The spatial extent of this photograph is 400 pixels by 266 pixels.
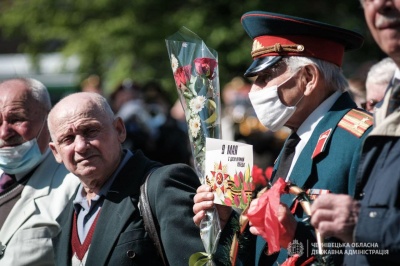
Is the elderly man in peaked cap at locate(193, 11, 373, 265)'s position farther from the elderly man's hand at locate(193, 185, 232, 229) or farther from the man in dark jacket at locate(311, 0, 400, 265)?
the man in dark jacket at locate(311, 0, 400, 265)

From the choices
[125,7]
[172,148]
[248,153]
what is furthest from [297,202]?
[125,7]

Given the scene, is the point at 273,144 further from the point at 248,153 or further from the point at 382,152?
the point at 382,152

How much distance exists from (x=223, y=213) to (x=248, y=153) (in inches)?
14.2

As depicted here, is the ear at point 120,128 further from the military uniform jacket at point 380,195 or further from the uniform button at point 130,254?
the military uniform jacket at point 380,195

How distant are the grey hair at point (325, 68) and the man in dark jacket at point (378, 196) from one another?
3.01 ft

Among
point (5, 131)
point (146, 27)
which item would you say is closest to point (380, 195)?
point (5, 131)

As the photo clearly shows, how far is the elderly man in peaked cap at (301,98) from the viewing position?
14.0 feet

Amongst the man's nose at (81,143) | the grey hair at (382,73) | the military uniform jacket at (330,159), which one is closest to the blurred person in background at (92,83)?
the grey hair at (382,73)

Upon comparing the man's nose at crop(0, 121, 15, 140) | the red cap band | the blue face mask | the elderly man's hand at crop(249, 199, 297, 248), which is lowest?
the blue face mask

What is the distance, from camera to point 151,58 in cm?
1491

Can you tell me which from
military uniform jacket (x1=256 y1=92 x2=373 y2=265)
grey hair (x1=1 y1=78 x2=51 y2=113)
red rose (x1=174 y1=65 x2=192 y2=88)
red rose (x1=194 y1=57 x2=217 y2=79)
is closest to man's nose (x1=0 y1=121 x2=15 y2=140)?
grey hair (x1=1 y1=78 x2=51 y2=113)

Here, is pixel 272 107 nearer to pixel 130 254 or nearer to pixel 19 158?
pixel 130 254

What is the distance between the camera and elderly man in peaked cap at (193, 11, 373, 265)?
168 inches

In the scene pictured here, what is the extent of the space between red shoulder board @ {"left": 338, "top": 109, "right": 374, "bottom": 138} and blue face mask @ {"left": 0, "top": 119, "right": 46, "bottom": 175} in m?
2.53
